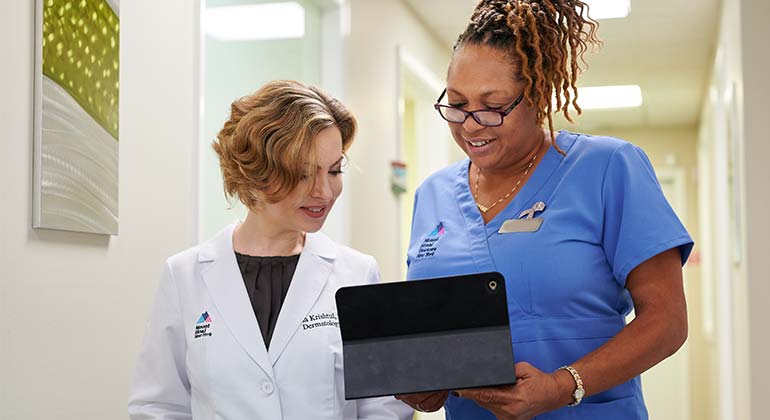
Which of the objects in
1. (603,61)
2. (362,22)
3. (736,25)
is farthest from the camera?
(603,61)


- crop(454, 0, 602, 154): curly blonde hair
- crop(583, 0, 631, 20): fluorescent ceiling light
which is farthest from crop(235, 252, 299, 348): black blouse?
crop(583, 0, 631, 20): fluorescent ceiling light

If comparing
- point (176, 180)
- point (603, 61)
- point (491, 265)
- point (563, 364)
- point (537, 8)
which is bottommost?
point (563, 364)

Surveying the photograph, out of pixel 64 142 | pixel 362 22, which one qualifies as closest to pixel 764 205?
pixel 362 22

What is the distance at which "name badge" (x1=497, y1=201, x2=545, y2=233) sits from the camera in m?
1.48

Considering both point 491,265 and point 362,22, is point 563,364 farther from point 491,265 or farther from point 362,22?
point 362,22

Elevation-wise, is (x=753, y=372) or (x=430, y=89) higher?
(x=430, y=89)

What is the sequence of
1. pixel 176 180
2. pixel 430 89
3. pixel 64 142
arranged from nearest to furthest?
pixel 64 142 < pixel 176 180 < pixel 430 89

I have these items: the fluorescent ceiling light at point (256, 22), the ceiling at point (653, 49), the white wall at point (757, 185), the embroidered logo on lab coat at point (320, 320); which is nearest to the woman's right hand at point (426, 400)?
the embroidered logo on lab coat at point (320, 320)

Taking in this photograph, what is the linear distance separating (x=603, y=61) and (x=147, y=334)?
5.07 m

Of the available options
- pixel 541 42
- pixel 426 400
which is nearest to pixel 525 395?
pixel 426 400

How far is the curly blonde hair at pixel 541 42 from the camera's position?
1.47 meters

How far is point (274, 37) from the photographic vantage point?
3.47m

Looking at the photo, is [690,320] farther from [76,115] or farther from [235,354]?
[235,354]

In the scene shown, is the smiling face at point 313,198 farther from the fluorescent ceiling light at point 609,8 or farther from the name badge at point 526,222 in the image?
the fluorescent ceiling light at point 609,8
